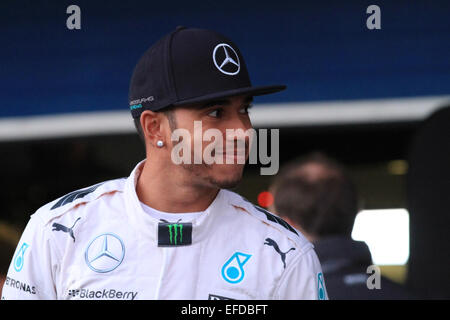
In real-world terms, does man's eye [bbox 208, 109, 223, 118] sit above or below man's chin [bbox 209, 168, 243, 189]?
above

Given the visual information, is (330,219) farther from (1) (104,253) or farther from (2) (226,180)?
(1) (104,253)

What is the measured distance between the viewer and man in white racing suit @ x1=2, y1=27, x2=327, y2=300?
5.80ft

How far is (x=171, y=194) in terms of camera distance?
6.12 ft

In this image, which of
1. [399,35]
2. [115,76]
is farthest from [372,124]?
[115,76]

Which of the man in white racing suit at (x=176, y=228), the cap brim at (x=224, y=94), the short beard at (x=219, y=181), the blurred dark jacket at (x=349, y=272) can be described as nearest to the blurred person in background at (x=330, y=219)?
the blurred dark jacket at (x=349, y=272)

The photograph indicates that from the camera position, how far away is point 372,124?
13.6 feet

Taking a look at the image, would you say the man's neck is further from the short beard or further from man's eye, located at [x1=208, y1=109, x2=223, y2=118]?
man's eye, located at [x1=208, y1=109, x2=223, y2=118]

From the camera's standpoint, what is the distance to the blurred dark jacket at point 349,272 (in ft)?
7.94

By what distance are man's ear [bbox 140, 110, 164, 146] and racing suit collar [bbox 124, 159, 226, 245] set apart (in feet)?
0.44

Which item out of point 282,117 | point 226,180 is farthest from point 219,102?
point 282,117

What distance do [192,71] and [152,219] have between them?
37 cm

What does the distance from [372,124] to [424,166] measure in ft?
5.58

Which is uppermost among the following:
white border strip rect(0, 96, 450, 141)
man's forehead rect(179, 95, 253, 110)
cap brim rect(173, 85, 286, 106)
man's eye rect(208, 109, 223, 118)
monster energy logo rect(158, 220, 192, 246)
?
cap brim rect(173, 85, 286, 106)

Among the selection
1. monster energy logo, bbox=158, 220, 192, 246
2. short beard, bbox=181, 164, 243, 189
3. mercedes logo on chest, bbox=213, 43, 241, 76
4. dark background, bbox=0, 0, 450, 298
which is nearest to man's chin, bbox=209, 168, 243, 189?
short beard, bbox=181, 164, 243, 189
